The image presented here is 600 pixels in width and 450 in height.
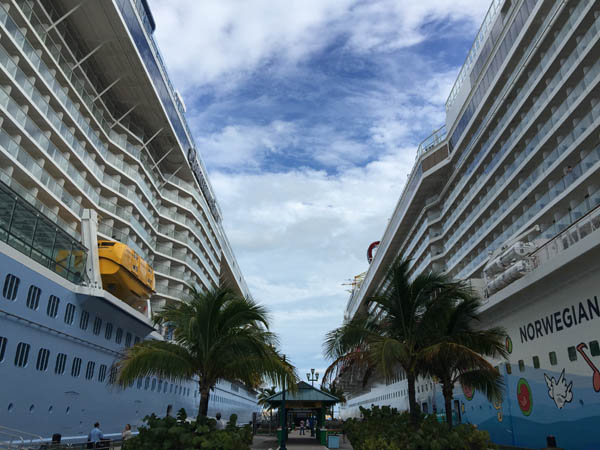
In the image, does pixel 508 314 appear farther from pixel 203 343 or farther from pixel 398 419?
pixel 203 343

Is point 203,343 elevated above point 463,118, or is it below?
below

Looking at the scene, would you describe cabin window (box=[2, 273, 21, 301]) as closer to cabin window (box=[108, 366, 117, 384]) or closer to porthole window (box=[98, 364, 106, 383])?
cabin window (box=[108, 366, 117, 384])

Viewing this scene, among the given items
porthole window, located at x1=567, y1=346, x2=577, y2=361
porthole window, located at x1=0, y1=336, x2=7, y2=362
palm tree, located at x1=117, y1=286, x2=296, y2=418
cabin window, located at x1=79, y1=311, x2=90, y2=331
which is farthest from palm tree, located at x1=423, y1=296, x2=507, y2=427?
cabin window, located at x1=79, y1=311, x2=90, y2=331

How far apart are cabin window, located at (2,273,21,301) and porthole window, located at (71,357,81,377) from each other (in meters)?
5.25

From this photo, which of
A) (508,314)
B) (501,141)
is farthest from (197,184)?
(508,314)

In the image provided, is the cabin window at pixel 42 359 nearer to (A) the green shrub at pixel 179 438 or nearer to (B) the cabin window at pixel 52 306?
(B) the cabin window at pixel 52 306

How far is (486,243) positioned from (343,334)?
19587 millimetres

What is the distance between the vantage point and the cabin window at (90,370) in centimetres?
2222

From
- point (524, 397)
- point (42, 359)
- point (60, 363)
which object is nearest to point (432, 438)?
point (524, 397)

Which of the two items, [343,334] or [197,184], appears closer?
[343,334]

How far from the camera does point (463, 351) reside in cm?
1474

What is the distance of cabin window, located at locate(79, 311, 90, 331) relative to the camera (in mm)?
22188

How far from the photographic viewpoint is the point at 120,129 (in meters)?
37.3

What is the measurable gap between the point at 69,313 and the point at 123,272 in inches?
228
